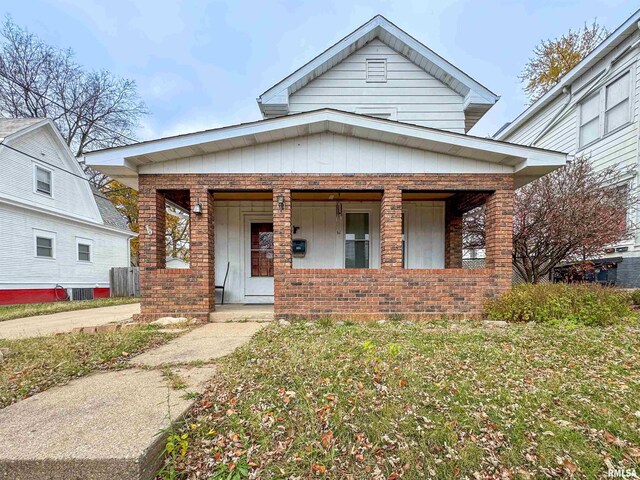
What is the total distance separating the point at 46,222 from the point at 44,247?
974mm

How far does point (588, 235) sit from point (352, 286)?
5.96 m

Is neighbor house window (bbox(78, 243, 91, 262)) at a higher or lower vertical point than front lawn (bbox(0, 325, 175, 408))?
higher

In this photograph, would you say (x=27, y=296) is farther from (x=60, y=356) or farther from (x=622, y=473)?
(x=622, y=473)

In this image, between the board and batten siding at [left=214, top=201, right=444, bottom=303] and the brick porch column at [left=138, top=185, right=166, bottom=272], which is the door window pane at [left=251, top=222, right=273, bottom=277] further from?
the brick porch column at [left=138, top=185, right=166, bottom=272]

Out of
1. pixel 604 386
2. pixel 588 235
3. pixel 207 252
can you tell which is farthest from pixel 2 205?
pixel 588 235

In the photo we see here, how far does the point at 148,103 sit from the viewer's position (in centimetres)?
2023

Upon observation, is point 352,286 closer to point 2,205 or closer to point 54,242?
point 2,205

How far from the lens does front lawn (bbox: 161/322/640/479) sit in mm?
1742

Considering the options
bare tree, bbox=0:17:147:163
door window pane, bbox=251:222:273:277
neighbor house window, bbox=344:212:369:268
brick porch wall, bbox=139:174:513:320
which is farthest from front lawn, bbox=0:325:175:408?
bare tree, bbox=0:17:147:163

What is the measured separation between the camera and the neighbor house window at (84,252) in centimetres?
1288

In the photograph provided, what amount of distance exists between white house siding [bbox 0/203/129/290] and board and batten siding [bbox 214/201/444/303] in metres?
8.18

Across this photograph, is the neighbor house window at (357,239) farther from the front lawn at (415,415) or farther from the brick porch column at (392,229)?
the front lawn at (415,415)

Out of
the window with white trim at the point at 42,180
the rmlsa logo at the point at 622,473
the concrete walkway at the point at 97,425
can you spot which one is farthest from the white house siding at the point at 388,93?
the window with white trim at the point at 42,180

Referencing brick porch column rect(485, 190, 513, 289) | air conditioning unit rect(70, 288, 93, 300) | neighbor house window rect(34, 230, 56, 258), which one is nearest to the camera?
brick porch column rect(485, 190, 513, 289)
